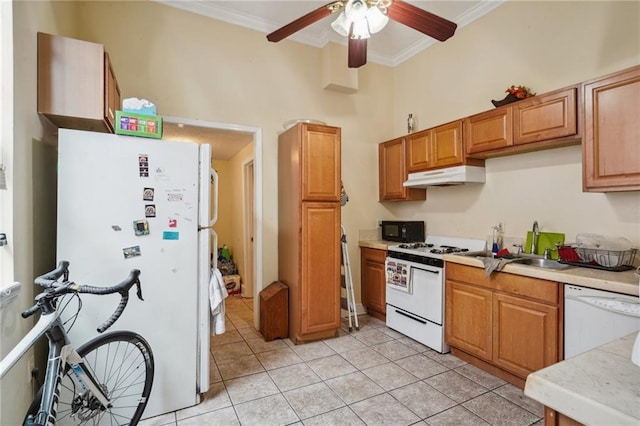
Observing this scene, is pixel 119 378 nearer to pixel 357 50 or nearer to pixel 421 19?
pixel 357 50

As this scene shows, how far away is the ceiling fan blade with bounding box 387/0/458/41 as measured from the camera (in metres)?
1.93

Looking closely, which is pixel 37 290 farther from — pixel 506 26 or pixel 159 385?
pixel 506 26

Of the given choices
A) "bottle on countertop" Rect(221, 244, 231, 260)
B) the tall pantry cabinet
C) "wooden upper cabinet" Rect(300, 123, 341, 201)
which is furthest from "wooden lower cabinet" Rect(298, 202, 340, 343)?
"bottle on countertop" Rect(221, 244, 231, 260)

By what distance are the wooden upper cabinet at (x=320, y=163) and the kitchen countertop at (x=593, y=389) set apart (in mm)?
2578

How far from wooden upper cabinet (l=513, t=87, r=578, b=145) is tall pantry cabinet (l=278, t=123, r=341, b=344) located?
1642mm

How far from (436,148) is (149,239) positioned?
9.41ft

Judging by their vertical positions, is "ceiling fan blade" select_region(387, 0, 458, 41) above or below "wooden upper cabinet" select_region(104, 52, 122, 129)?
above

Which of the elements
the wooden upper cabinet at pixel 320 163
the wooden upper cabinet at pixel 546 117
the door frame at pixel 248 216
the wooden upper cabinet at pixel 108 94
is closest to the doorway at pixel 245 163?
the door frame at pixel 248 216


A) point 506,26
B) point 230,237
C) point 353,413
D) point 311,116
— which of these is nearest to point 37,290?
point 353,413

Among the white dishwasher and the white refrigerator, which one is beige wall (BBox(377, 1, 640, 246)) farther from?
the white refrigerator

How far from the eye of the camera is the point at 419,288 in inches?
124

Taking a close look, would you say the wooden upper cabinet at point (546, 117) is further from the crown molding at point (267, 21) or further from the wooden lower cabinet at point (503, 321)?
the crown molding at point (267, 21)

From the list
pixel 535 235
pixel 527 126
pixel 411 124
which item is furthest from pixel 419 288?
pixel 411 124

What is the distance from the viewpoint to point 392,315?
3.52 m
